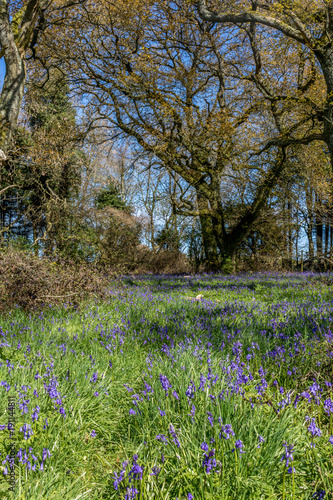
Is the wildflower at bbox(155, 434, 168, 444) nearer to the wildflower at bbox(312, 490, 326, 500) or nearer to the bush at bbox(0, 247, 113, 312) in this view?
the wildflower at bbox(312, 490, 326, 500)

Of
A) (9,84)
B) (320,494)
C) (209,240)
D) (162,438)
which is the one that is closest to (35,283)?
(162,438)

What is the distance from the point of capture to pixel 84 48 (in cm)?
1295

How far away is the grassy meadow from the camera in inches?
64.2

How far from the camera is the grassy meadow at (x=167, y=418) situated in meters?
1.63

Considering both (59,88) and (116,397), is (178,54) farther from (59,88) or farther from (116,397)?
(116,397)

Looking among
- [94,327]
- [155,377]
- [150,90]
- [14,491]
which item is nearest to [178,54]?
[150,90]

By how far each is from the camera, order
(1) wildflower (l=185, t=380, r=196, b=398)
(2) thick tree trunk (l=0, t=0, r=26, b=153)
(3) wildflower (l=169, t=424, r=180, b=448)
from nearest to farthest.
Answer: (3) wildflower (l=169, t=424, r=180, b=448)
(1) wildflower (l=185, t=380, r=196, b=398)
(2) thick tree trunk (l=0, t=0, r=26, b=153)

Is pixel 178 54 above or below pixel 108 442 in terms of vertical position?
above

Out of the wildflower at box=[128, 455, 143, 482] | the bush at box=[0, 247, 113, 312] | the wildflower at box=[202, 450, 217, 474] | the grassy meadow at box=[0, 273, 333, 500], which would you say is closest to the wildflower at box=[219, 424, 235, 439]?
the grassy meadow at box=[0, 273, 333, 500]

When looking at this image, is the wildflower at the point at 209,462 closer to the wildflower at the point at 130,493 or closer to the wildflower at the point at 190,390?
the wildflower at the point at 130,493

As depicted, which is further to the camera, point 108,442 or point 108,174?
point 108,174

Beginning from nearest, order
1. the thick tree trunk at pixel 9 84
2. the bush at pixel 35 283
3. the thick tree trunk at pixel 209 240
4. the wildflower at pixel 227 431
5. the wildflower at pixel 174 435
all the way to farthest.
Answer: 1. the wildflower at pixel 227 431
2. the wildflower at pixel 174 435
3. the bush at pixel 35 283
4. the thick tree trunk at pixel 9 84
5. the thick tree trunk at pixel 209 240

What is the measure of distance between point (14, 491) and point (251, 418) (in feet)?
4.28

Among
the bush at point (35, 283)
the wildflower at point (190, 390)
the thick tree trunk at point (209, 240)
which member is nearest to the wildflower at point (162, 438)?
the wildflower at point (190, 390)
